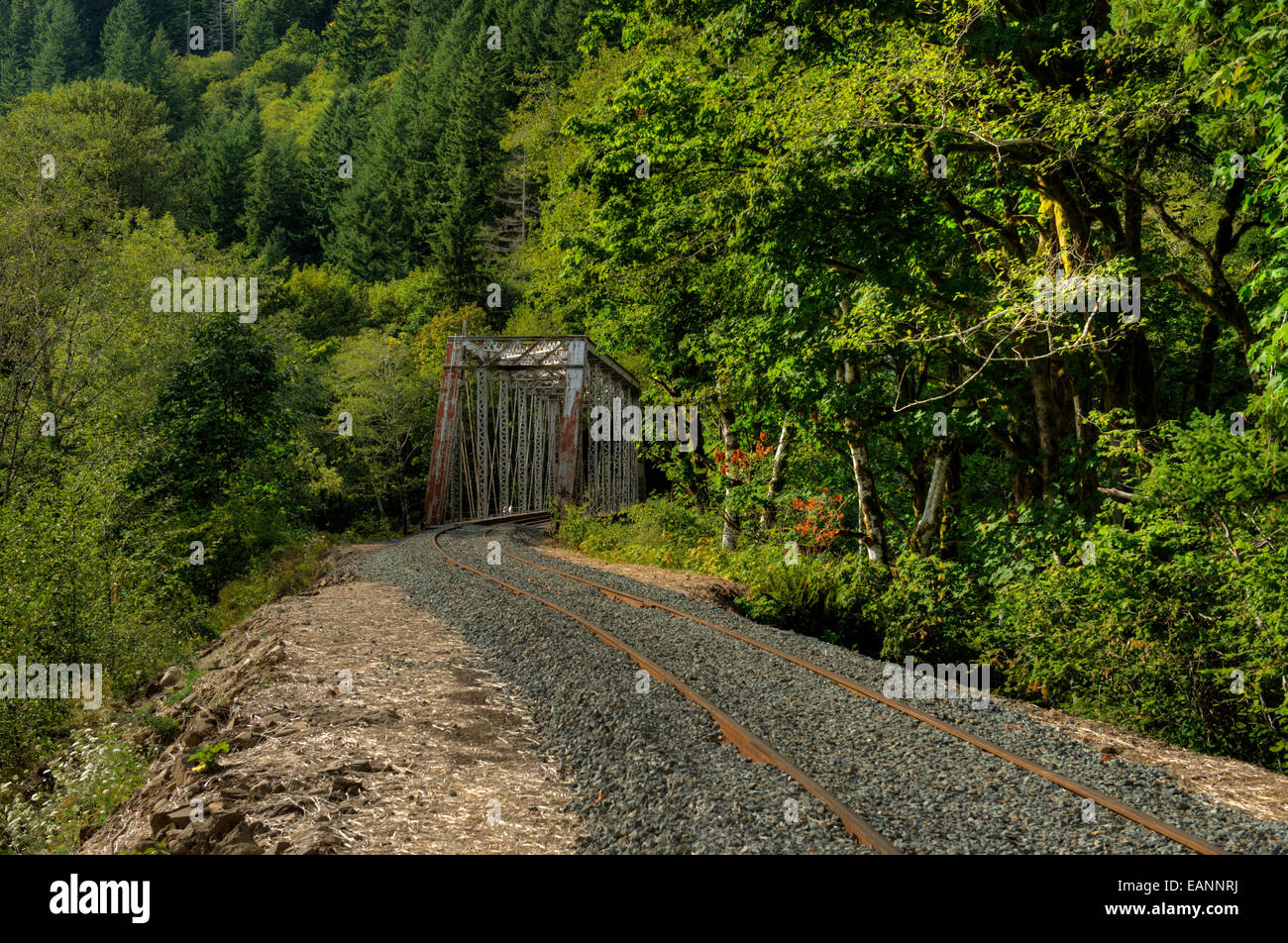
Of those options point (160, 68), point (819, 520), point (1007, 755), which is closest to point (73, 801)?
point (1007, 755)

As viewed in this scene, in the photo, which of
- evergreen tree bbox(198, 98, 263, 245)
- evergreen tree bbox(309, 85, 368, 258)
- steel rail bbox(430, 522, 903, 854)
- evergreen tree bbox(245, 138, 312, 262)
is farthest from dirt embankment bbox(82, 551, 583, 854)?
evergreen tree bbox(198, 98, 263, 245)

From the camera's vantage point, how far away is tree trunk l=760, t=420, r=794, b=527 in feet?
50.9

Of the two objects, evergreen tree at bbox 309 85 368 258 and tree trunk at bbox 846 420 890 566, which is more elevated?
evergreen tree at bbox 309 85 368 258

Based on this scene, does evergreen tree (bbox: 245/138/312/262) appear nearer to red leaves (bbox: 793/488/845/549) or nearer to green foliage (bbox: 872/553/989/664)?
red leaves (bbox: 793/488/845/549)

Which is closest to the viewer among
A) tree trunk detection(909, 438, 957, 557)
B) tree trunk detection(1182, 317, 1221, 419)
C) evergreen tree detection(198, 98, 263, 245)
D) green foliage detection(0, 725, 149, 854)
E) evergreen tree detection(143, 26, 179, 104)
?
green foliage detection(0, 725, 149, 854)

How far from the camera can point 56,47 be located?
7825cm

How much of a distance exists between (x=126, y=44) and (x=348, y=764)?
88.4 m

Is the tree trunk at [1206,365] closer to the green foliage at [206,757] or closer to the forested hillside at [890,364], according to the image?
the forested hillside at [890,364]

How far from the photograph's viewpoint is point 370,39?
81.6 meters

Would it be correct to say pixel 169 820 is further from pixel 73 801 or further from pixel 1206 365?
pixel 1206 365

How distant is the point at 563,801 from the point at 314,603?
7.71 m

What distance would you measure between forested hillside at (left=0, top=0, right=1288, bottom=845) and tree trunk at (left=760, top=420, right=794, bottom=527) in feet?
0.53

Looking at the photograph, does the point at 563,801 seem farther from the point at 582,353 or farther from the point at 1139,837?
the point at 582,353

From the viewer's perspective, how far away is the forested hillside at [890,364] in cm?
779
